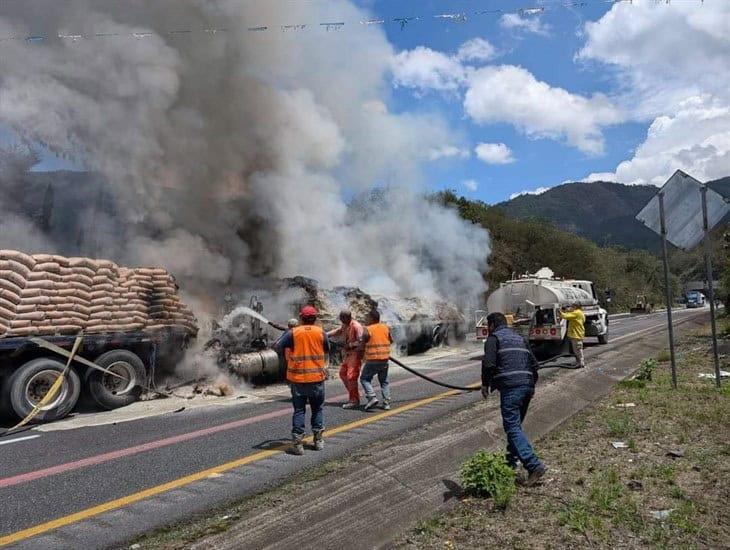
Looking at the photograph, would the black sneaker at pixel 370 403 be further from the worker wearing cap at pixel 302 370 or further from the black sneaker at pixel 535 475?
the black sneaker at pixel 535 475

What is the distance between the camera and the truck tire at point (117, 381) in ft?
27.3

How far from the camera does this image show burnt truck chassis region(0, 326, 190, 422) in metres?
7.50

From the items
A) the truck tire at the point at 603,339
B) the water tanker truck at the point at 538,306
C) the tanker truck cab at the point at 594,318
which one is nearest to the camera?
the water tanker truck at the point at 538,306

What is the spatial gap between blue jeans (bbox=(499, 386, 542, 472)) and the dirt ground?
0.22 metres

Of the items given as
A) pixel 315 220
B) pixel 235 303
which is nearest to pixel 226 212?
pixel 315 220

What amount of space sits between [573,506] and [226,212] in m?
18.8

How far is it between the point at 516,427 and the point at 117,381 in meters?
6.47

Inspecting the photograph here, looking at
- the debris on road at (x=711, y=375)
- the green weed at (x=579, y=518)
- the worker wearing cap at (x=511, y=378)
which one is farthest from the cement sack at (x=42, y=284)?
the debris on road at (x=711, y=375)

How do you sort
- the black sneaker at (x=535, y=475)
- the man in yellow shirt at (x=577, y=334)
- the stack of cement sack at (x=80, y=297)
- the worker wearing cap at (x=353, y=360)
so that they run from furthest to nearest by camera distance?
the man in yellow shirt at (x=577, y=334) → the worker wearing cap at (x=353, y=360) → the stack of cement sack at (x=80, y=297) → the black sneaker at (x=535, y=475)

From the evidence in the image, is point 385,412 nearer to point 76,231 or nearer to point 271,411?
point 271,411

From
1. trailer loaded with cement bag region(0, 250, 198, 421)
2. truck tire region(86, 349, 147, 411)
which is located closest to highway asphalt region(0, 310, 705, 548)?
trailer loaded with cement bag region(0, 250, 198, 421)

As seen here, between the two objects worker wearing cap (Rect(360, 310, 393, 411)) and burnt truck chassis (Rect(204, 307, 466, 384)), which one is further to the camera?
burnt truck chassis (Rect(204, 307, 466, 384))

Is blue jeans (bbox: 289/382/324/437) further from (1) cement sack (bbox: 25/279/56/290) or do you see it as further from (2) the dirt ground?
(1) cement sack (bbox: 25/279/56/290)

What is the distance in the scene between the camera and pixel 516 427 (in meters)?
4.44
